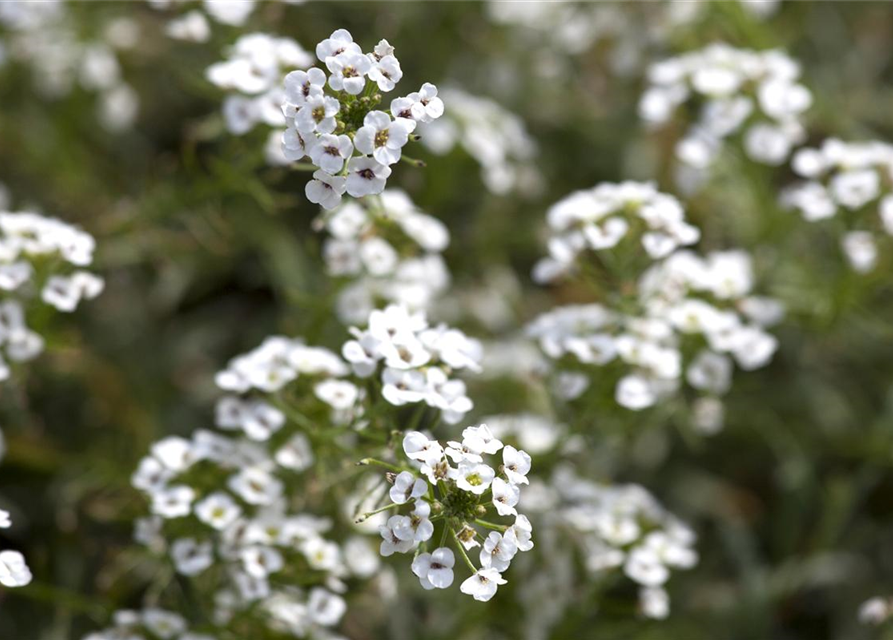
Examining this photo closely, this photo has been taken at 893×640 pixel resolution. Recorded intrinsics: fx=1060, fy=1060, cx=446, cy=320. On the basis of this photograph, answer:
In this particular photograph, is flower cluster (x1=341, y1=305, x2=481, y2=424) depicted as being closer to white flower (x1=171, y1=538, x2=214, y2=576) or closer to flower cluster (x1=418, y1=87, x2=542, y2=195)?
white flower (x1=171, y1=538, x2=214, y2=576)

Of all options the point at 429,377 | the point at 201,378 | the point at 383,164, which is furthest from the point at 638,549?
the point at 201,378

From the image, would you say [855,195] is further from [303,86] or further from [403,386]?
[303,86]

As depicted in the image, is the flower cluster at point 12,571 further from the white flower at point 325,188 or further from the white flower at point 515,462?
the white flower at point 515,462

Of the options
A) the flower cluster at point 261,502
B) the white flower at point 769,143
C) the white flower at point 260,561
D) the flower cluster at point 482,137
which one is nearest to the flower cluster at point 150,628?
the flower cluster at point 261,502

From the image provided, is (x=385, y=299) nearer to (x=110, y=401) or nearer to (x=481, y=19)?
(x=110, y=401)

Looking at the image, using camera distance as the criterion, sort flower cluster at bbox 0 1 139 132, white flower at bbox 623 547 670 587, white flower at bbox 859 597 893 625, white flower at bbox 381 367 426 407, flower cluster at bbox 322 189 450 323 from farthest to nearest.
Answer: flower cluster at bbox 0 1 139 132
flower cluster at bbox 322 189 450 323
white flower at bbox 623 547 670 587
white flower at bbox 859 597 893 625
white flower at bbox 381 367 426 407

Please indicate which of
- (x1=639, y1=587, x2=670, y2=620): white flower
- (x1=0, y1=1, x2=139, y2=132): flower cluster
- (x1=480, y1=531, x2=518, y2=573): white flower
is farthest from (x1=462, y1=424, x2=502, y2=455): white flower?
(x1=0, y1=1, x2=139, y2=132): flower cluster

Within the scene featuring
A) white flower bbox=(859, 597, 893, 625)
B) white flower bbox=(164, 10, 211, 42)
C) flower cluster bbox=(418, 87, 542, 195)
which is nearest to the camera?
white flower bbox=(859, 597, 893, 625)
